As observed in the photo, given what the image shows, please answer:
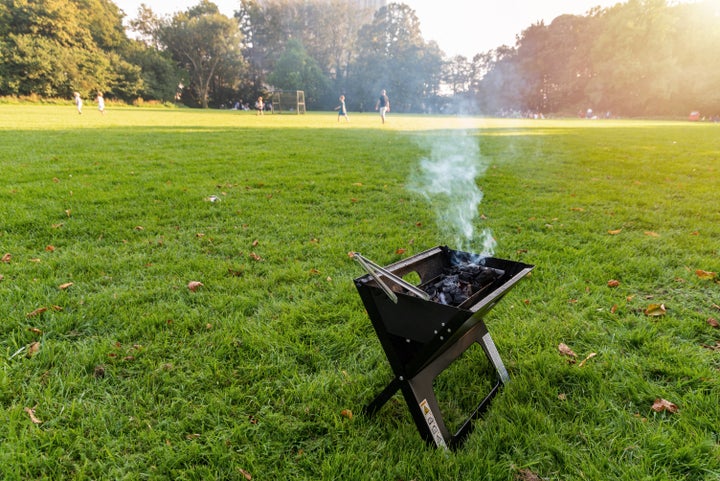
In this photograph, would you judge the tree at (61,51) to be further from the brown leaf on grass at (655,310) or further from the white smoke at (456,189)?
the brown leaf on grass at (655,310)

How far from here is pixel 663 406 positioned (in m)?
2.07

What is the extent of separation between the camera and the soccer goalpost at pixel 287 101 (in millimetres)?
35875

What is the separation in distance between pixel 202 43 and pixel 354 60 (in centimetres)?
2225

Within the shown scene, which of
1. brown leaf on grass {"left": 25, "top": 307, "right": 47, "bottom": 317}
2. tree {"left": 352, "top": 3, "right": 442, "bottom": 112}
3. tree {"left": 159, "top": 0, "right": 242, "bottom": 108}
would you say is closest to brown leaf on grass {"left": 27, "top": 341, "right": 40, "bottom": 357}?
brown leaf on grass {"left": 25, "top": 307, "right": 47, "bottom": 317}

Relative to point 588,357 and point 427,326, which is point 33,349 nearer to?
point 427,326

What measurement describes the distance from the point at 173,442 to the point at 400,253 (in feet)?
8.92

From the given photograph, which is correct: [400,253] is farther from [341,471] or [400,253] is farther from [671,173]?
[671,173]

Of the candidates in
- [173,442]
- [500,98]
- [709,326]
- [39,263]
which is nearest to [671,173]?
[500,98]

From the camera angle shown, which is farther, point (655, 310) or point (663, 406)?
point (655, 310)

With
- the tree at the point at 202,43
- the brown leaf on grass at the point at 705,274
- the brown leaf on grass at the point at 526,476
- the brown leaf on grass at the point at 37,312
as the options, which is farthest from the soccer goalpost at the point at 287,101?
the brown leaf on grass at the point at 526,476

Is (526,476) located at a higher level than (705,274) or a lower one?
lower

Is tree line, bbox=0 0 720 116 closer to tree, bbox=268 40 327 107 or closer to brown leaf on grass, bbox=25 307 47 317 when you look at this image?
tree, bbox=268 40 327 107

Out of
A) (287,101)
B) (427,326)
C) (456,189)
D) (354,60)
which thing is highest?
(354,60)

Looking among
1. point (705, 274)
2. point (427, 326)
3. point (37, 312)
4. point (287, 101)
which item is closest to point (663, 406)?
point (427, 326)
